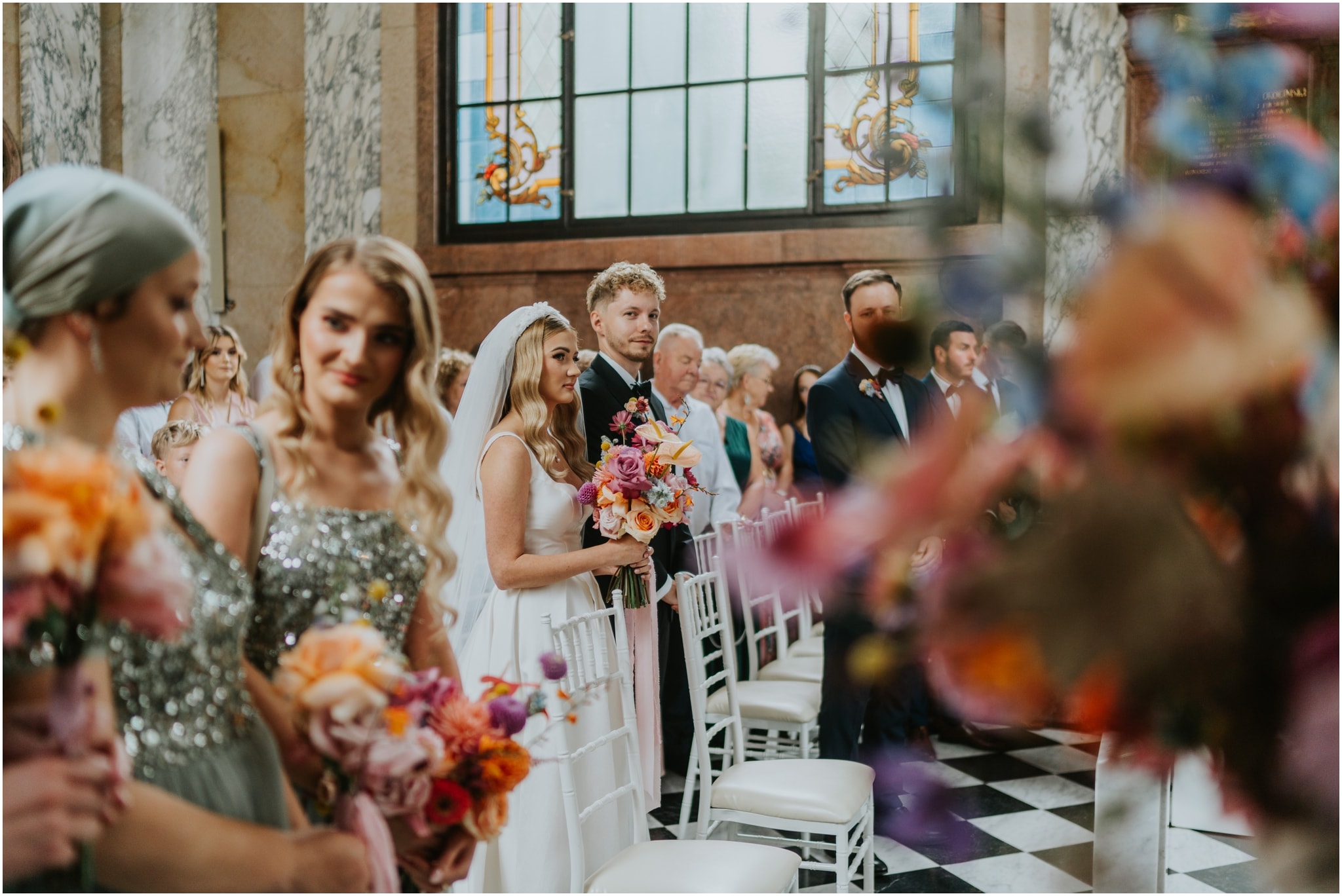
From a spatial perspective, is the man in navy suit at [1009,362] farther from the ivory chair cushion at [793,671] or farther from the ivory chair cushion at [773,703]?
the ivory chair cushion at [793,671]

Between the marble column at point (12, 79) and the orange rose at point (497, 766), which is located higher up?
the marble column at point (12, 79)

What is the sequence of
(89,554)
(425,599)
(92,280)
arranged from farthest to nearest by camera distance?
1. (425,599)
2. (92,280)
3. (89,554)

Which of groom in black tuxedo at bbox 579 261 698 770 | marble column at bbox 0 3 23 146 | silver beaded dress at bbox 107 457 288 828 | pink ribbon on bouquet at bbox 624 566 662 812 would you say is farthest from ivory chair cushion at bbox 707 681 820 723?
marble column at bbox 0 3 23 146

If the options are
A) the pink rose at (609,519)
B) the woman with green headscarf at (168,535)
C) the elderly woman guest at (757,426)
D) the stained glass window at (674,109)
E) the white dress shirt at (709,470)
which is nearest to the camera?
the woman with green headscarf at (168,535)

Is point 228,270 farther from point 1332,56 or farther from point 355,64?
point 1332,56

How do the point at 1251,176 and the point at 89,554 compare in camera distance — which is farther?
the point at 89,554

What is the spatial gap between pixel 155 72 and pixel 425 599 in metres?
7.47

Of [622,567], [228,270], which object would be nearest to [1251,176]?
[622,567]

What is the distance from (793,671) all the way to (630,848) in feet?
6.34

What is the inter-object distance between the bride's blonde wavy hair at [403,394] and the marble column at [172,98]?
667 centimetres

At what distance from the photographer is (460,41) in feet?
24.0

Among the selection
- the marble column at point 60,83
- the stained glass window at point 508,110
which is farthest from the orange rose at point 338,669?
the marble column at point 60,83

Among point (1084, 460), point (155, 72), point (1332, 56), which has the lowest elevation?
point (1084, 460)

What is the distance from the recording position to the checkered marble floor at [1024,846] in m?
3.33
